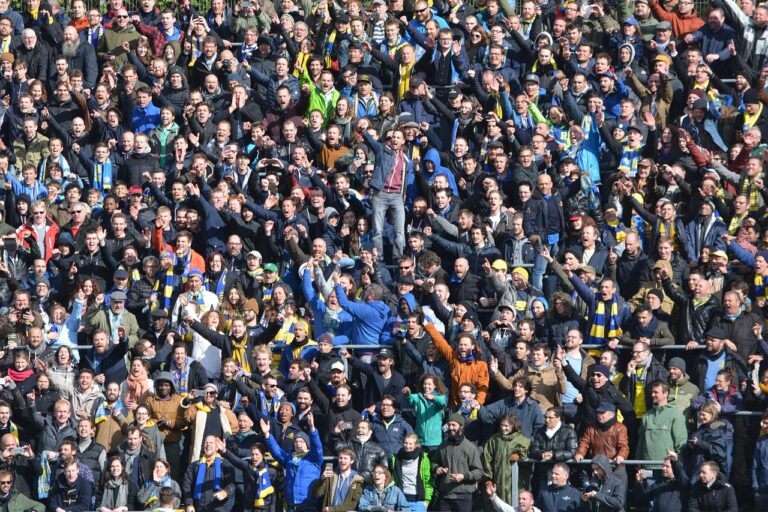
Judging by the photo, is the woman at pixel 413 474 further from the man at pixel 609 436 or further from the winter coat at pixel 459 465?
the man at pixel 609 436

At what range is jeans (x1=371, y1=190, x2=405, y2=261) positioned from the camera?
86.5 ft

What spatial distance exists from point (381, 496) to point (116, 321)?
4.63 metres

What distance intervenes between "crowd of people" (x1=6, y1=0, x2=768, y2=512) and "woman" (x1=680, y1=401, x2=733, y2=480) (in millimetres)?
27

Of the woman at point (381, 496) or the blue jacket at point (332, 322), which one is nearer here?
the woman at point (381, 496)

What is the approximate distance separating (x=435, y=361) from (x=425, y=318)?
64 cm

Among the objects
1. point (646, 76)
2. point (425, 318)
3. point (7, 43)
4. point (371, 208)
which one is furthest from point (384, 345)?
point (7, 43)

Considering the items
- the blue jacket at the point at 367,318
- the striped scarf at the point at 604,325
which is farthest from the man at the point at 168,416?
the striped scarf at the point at 604,325

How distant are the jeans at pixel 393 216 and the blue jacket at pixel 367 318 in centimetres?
167

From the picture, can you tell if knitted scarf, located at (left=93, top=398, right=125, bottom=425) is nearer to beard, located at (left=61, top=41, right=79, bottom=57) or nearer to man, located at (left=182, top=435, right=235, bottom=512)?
man, located at (left=182, top=435, right=235, bottom=512)

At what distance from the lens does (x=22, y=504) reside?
23.2 meters

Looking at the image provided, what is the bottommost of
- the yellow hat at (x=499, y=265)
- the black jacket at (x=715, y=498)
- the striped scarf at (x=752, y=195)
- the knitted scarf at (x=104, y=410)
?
the black jacket at (x=715, y=498)

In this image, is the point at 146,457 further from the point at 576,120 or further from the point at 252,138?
the point at 576,120

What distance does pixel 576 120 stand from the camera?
27.8m

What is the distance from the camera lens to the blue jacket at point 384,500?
22453 millimetres
